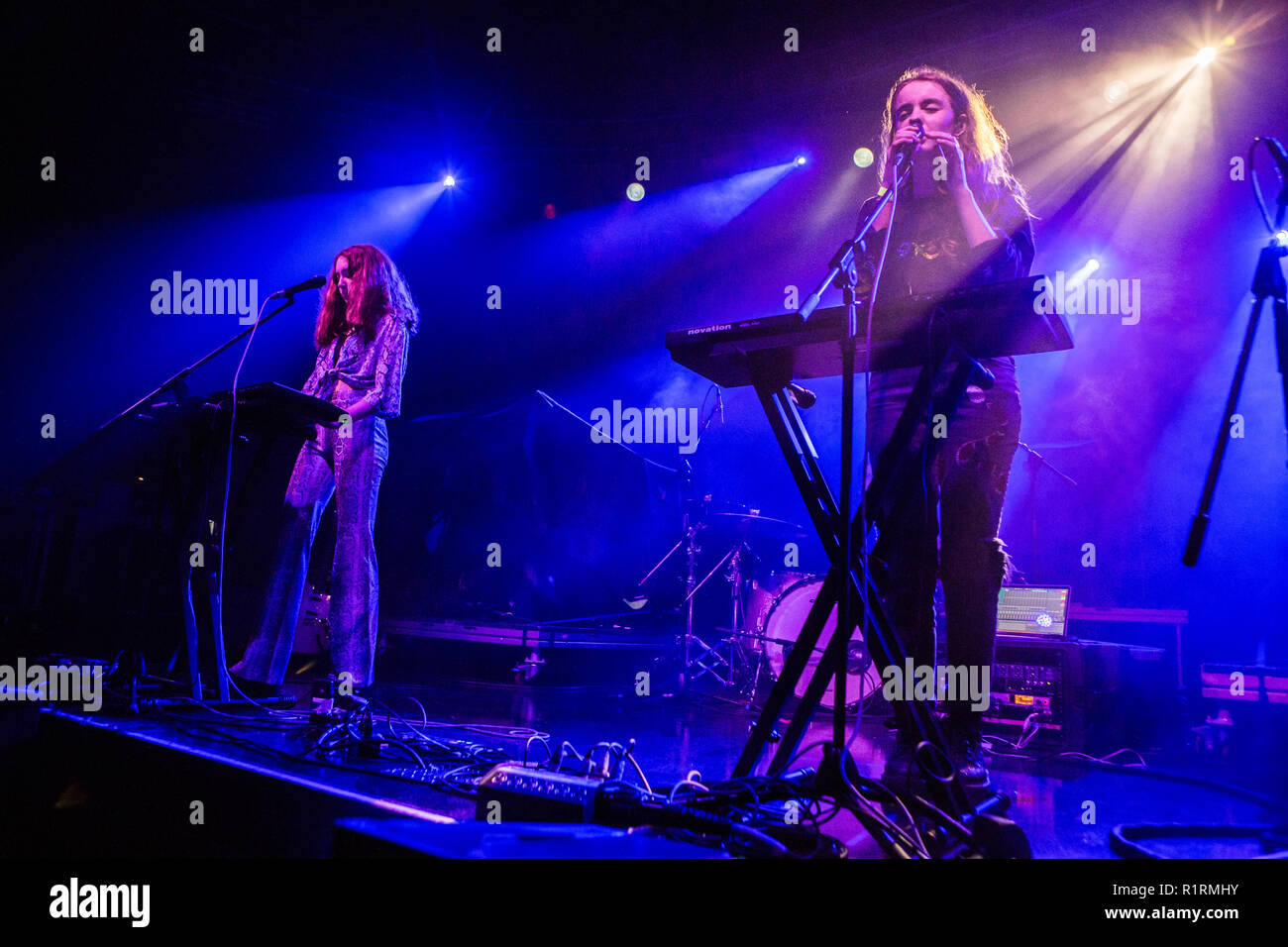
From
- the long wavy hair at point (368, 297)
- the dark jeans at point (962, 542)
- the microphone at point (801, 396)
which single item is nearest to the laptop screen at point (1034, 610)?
the dark jeans at point (962, 542)

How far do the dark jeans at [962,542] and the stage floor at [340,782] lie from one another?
527 millimetres

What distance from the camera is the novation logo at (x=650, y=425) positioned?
7692mm

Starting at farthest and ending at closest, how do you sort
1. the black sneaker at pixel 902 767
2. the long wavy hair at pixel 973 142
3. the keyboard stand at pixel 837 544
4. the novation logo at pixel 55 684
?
the novation logo at pixel 55 684 < the long wavy hair at pixel 973 142 < the black sneaker at pixel 902 767 < the keyboard stand at pixel 837 544

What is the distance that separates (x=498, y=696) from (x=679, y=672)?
6.18ft

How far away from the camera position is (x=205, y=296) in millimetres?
7176

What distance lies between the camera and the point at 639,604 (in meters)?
6.61

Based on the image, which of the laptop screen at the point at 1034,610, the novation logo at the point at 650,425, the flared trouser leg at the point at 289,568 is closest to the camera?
the flared trouser leg at the point at 289,568

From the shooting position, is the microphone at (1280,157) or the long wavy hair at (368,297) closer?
the microphone at (1280,157)

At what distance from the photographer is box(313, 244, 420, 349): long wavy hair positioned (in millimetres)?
3465

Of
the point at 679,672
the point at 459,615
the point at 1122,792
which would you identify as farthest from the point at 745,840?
the point at 459,615

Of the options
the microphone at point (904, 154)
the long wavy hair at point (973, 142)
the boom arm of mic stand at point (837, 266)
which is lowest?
the boom arm of mic stand at point (837, 266)

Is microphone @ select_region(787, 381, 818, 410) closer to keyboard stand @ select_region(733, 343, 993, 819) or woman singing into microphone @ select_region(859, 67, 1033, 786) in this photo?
keyboard stand @ select_region(733, 343, 993, 819)

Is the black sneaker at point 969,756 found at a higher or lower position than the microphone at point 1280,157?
lower

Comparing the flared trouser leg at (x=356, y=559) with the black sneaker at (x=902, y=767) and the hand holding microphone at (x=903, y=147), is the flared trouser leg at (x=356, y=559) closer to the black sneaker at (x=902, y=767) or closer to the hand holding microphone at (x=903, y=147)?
the black sneaker at (x=902, y=767)
